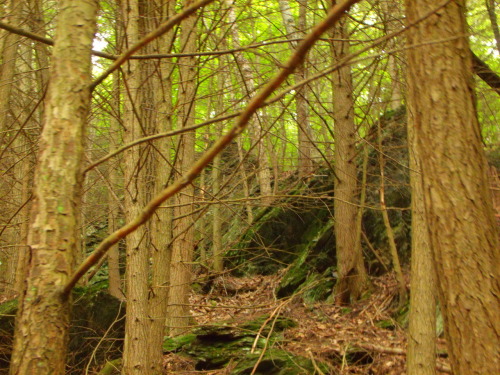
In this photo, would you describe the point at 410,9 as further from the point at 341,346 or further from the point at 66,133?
the point at 341,346

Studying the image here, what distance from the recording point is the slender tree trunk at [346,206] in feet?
23.8

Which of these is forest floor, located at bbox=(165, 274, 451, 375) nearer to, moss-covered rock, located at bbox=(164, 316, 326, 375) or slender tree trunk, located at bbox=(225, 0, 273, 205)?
moss-covered rock, located at bbox=(164, 316, 326, 375)

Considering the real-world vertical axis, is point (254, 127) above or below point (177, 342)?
above

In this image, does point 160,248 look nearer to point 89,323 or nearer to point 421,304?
point 421,304

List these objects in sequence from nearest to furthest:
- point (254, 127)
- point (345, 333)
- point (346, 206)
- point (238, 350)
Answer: point (238, 350) → point (345, 333) → point (346, 206) → point (254, 127)

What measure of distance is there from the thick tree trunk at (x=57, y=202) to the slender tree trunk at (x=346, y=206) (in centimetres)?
558

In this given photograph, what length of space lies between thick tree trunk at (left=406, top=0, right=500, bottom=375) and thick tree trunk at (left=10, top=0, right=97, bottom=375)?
1970 millimetres

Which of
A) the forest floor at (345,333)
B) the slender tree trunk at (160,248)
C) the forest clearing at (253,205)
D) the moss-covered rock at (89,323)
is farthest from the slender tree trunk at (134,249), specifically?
the moss-covered rock at (89,323)

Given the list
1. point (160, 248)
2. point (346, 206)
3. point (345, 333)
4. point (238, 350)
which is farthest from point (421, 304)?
point (346, 206)

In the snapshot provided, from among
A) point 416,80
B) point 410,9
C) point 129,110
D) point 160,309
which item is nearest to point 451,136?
point 416,80

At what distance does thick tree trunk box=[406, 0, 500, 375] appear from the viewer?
250cm

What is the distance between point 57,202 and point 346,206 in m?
5.82

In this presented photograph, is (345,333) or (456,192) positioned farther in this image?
(345,333)

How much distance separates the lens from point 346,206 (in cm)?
722
